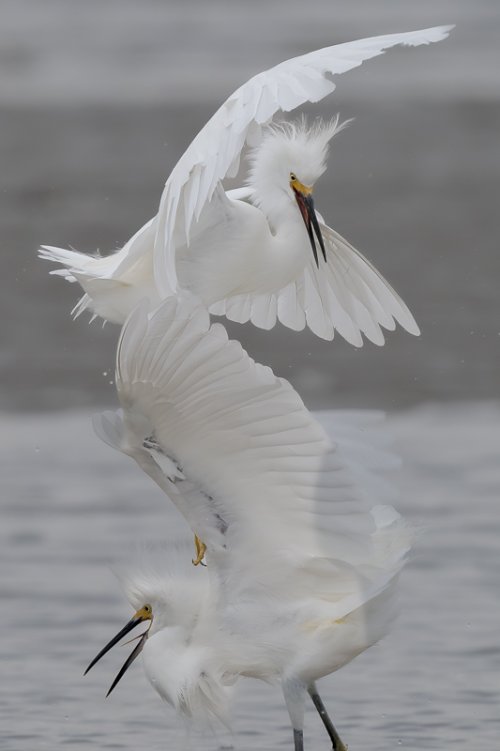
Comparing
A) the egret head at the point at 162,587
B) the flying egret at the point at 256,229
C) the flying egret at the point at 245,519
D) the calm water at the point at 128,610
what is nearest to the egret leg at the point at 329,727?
the flying egret at the point at 245,519

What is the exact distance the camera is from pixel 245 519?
5.56 meters

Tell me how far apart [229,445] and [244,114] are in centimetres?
97

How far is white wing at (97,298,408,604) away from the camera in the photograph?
496 centimetres

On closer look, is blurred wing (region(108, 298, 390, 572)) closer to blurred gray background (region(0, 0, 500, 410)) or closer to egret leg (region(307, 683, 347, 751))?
egret leg (region(307, 683, 347, 751))

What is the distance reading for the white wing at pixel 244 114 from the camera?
531 centimetres

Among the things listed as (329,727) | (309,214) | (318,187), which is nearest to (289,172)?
(309,214)

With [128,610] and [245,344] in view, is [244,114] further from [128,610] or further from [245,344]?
[245,344]

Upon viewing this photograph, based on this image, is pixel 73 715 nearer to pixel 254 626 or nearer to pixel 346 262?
pixel 254 626

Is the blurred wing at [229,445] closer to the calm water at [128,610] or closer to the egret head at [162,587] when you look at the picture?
the egret head at [162,587]

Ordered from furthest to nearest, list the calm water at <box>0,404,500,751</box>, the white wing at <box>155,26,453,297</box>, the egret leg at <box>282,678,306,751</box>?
1. the calm water at <box>0,404,500,751</box>
2. the egret leg at <box>282,678,306,751</box>
3. the white wing at <box>155,26,453,297</box>

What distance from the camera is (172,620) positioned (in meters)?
5.90

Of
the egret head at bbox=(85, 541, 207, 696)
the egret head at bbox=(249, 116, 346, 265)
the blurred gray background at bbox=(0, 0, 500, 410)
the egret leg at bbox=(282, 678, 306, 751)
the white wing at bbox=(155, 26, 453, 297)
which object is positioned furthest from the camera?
the blurred gray background at bbox=(0, 0, 500, 410)

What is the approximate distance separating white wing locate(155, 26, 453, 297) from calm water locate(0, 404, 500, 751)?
1261 mm

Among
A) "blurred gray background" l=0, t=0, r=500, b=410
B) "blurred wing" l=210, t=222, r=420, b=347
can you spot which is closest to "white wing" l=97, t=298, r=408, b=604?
"blurred wing" l=210, t=222, r=420, b=347
